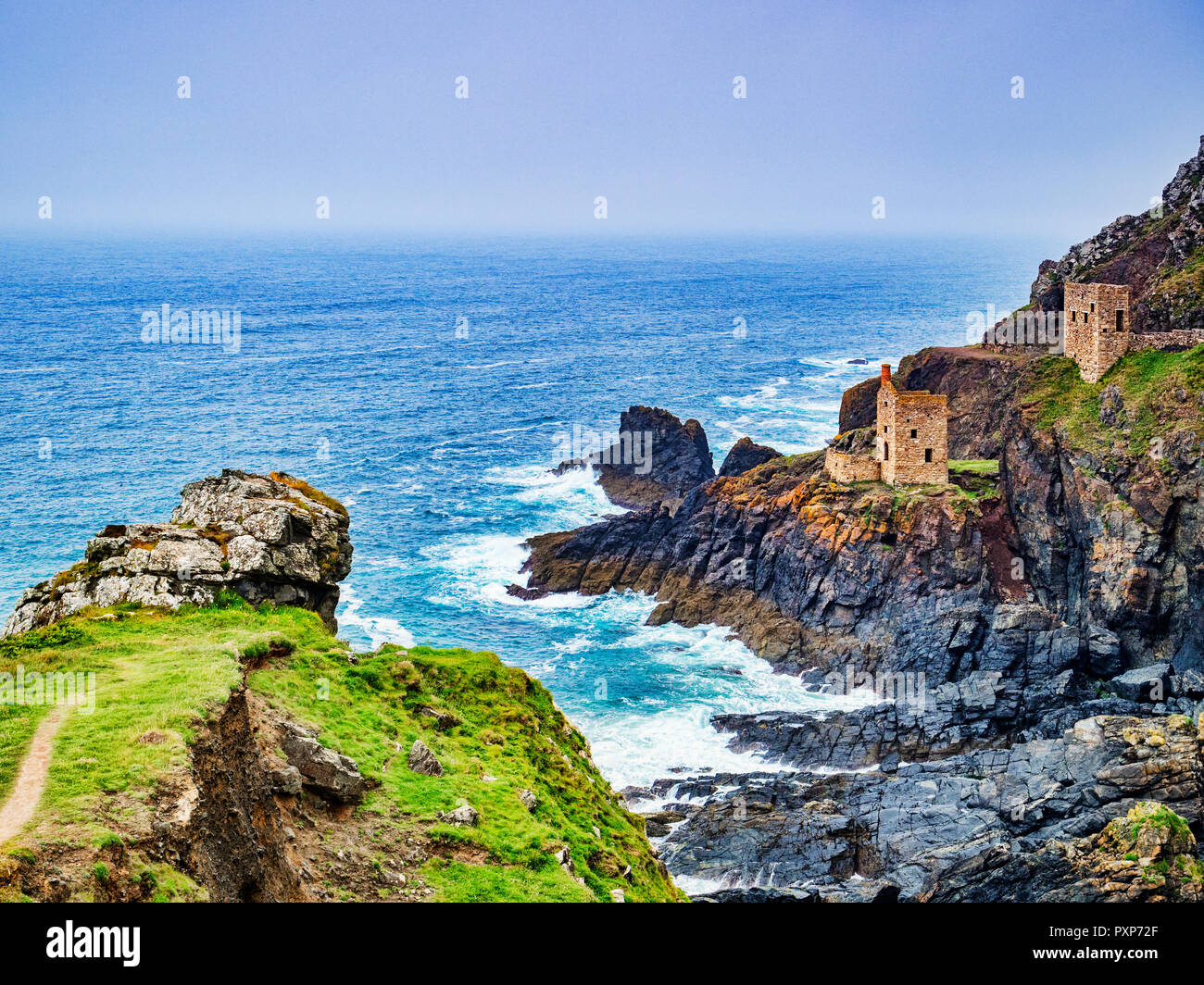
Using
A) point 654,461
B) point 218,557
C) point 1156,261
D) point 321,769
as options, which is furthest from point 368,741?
point 1156,261

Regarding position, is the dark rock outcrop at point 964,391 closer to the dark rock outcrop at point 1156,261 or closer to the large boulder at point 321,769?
the dark rock outcrop at point 1156,261

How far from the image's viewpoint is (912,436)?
196 ft

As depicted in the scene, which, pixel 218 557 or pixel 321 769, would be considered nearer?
pixel 321 769

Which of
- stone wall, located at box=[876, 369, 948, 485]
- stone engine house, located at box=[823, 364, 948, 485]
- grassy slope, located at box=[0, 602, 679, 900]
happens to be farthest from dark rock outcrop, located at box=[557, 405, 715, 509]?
grassy slope, located at box=[0, 602, 679, 900]

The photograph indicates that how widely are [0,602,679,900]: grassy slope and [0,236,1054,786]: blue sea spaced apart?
18.5 metres

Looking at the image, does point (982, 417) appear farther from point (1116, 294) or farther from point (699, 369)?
point (699, 369)

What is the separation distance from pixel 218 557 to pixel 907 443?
4244cm

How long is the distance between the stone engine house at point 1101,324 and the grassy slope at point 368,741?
43.3 m

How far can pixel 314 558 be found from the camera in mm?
29547

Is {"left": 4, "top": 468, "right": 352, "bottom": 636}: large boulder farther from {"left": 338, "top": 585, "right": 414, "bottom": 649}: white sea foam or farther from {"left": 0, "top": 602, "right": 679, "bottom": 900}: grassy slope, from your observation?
{"left": 338, "top": 585, "right": 414, "bottom": 649}: white sea foam

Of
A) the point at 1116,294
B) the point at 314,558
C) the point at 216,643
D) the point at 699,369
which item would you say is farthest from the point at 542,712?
the point at 699,369

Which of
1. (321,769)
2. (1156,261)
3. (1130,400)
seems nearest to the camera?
(321,769)

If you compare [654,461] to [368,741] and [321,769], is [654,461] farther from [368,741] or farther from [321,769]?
[321,769]

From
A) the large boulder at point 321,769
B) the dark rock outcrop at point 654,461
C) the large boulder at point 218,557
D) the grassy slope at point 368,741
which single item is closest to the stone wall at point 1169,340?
the dark rock outcrop at point 654,461
